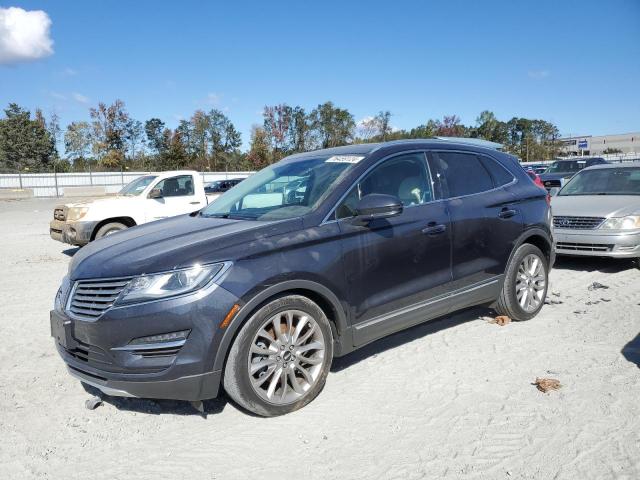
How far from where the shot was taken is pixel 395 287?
Answer: 3977mm

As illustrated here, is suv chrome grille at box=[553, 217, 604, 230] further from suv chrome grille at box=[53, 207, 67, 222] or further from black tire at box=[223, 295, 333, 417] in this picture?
suv chrome grille at box=[53, 207, 67, 222]

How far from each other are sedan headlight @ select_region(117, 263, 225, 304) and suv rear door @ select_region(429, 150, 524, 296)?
2.25 m

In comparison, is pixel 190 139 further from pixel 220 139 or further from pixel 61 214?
pixel 61 214

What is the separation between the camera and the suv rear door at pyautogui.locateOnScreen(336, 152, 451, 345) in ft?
12.3

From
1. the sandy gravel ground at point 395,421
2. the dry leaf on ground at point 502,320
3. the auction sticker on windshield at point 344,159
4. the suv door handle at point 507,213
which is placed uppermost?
the auction sticker on windshield at point 344,159

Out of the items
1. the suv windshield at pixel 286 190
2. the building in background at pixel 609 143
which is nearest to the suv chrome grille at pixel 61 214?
the suv windshield at pixel 286 190

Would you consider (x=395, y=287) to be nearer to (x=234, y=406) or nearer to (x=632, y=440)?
(x=234, y=406)

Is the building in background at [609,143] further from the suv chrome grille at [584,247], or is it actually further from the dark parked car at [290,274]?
the dark parked car at [290,274]

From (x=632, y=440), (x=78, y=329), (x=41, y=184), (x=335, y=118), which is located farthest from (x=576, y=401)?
(x=335, y=118)

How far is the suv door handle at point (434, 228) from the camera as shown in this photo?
418 cm

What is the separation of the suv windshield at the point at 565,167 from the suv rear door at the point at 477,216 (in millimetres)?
15994

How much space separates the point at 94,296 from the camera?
10.7ft

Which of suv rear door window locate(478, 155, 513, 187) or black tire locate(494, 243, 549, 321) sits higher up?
suv rear door window locate(478, 155, 513, 187)

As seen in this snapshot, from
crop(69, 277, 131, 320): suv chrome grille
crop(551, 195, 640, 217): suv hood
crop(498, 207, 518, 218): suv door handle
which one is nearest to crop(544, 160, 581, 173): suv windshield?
crop(551, 195, 640, 217): suv hood
